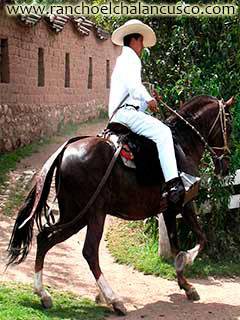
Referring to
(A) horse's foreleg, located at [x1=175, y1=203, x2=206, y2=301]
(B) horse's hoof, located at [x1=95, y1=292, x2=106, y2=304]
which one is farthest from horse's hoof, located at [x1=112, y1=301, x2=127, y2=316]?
(A) horse's foreleg, located at [x1=175, y1=203, x2=206, y2=301]

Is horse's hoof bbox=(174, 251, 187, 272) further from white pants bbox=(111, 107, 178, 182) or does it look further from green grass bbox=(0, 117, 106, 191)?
green grass bbox=(0, 117, 106, 191)

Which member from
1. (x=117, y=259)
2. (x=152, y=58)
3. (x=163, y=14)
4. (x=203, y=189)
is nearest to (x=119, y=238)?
(x=117, y=259)

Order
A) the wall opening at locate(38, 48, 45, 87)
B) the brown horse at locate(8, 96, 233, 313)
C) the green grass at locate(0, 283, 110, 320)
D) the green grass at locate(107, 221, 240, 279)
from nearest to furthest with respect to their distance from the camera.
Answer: the green grass at locate(0, 283, 110, 320) → the brown horse at locate(8, 96, 233, 313) → the green grass at locate(107, 221, 240, 279) → the wall opening at locate(38, 48, 45, 87)

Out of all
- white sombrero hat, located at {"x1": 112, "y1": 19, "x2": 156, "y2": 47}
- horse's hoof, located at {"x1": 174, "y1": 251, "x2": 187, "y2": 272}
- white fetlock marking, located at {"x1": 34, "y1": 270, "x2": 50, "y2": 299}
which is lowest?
white fetlock marking, located at {"x1": 34, "y1": 270, "x2": 50, "y2": 299}

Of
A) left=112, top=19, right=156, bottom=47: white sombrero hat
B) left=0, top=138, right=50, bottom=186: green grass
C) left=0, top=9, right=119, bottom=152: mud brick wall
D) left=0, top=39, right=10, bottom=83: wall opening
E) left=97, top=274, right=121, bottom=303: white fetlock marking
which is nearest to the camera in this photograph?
left=97, top=274, right=121, bottom=303: white fetlock marking

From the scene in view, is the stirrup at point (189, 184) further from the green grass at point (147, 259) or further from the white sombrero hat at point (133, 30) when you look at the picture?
the white sombrero hat at point (133, 30)

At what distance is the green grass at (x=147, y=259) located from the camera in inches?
274

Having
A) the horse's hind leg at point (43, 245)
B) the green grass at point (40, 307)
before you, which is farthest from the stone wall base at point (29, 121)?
the green grass at point (40, 307)

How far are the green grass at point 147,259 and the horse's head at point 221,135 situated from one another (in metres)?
1.31

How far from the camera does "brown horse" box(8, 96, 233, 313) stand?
5.63 metres

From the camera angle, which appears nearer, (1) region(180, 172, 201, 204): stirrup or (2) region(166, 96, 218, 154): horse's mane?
(1) region(180, 172, 201, 204): stirrup

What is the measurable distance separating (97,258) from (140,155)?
1104 mm

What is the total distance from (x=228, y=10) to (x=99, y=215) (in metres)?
3.27

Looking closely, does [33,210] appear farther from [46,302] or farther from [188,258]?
[188,258]
